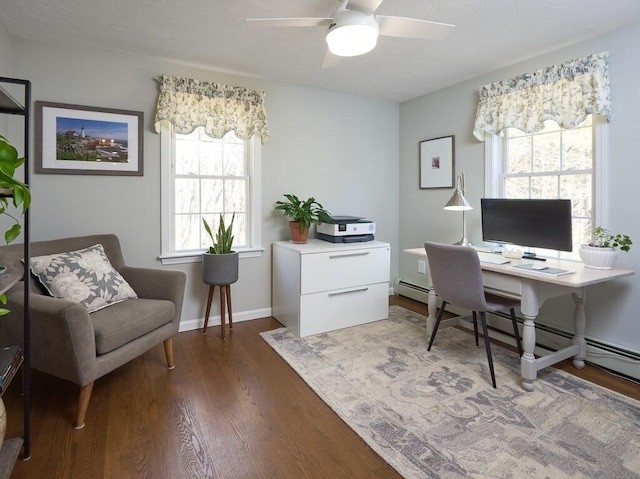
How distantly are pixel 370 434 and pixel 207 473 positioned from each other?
77cm

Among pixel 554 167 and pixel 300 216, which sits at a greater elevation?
pixel 554 167

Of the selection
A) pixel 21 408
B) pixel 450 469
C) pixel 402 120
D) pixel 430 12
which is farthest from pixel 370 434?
pixel 402 120

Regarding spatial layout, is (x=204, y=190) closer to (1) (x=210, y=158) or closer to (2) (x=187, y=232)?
(1) (x=210, y=158)

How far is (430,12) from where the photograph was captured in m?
2.18

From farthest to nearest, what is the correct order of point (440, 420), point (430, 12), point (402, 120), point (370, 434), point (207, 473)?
point (402, 120), point (430, 12), point (440, 420), point (370, 434), point (207, 473)

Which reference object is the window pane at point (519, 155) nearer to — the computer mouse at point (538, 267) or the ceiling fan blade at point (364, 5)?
the computer mouse at point (538, 267)

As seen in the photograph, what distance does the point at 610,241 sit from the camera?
2.37 m

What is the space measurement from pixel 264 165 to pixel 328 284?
4.13 feet

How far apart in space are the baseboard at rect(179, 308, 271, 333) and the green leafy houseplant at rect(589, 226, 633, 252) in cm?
264

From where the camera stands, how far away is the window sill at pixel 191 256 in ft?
10.1

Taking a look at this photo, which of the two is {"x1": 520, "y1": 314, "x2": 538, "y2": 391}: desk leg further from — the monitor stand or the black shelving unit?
the black shelving unit

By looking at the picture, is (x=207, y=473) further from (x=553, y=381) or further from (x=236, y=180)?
(x=236, y=180)

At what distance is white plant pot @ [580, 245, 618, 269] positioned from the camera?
7.44 feet

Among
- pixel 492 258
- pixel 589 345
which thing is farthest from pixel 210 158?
pixel 589 345
